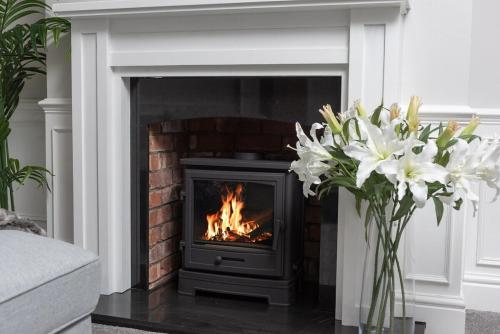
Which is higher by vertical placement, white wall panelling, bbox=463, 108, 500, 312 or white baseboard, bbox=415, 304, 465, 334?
white wall panelling, bbox=463, 108, 500, 312

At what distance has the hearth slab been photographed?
8.50 feet

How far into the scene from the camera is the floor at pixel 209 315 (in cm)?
234

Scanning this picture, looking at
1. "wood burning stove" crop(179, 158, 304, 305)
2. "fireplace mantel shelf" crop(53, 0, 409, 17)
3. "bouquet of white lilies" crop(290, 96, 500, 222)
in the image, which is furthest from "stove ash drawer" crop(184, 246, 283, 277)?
"fireplace mantel shelf" crop(53, 0, 409, 17)

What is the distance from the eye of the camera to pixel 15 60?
120 inches

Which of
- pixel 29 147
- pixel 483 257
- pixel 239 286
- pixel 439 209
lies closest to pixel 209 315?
pixel 239 286

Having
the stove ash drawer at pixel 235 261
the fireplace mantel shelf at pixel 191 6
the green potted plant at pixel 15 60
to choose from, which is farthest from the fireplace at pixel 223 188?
the green potted plant at pixel 15 60

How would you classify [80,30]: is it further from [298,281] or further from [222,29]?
[298,281]

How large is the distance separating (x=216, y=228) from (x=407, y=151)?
4.29ft

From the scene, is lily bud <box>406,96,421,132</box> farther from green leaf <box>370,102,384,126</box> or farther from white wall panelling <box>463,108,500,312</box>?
white wall panelling <box>463,108,500,312</box>

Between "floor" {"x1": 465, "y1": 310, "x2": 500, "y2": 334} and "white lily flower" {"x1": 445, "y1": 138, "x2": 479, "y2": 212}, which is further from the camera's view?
"floor" {"x1": 465, "y1": 310, "x2": 500, "y2": 334}

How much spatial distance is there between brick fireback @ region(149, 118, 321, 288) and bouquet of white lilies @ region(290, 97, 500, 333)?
86 cm

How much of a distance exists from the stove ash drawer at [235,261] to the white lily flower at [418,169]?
1.07 meters

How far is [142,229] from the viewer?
109 inches

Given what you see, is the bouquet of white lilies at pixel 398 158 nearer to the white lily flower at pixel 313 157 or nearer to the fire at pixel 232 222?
the white lily flower at pixel 313 157
